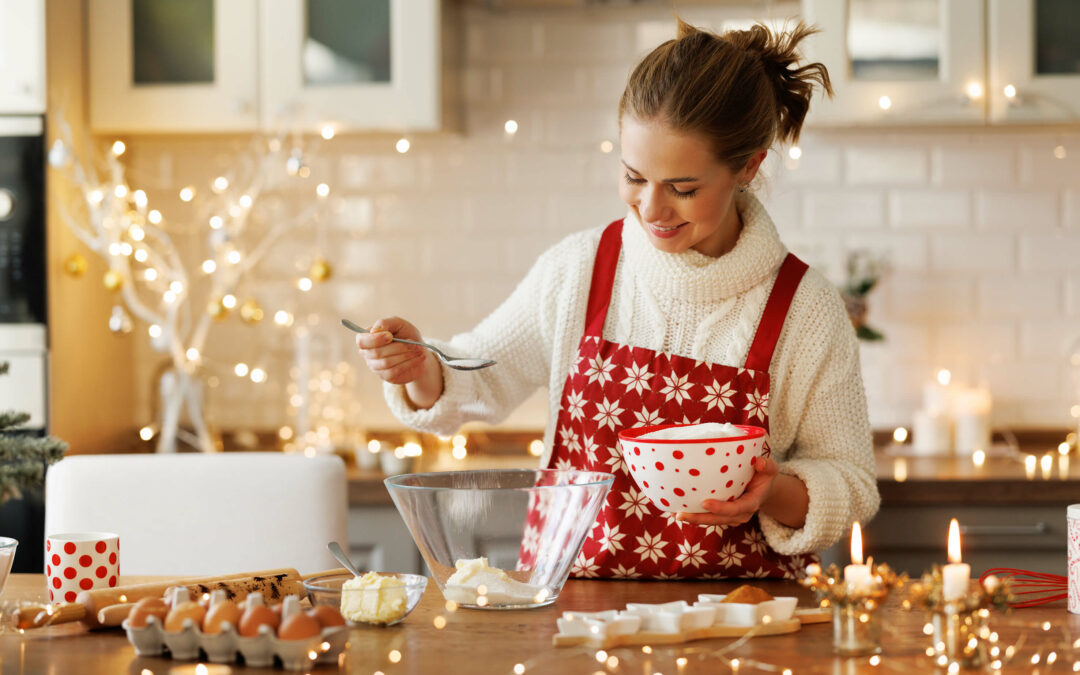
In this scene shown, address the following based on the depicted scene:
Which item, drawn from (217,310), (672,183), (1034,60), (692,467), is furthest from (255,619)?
(1034,60)

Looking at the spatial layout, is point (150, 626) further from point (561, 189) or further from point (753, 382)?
point (561, 189)

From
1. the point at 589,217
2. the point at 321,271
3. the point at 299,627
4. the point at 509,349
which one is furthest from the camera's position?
the point at 589,217

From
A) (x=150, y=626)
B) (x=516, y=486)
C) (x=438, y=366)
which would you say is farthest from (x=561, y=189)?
(x=150, y=626)

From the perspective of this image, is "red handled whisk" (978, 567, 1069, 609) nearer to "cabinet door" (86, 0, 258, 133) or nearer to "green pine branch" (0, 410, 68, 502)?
"green pine branch" (0, 410, 68, 502)

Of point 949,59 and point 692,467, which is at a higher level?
point 949,59

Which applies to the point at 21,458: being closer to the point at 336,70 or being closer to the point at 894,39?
the point at 336,70

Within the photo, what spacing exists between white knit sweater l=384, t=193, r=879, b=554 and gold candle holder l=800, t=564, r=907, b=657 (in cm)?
36

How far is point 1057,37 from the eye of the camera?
2.56 metres

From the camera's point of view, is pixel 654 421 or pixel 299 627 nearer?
pixel 299 627

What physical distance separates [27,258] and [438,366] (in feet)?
4.22

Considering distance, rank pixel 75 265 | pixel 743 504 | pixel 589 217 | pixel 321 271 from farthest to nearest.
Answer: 1. pixel 589 217
2. pixel 321 271
3. pixel 75 265
4. pixel 743 504

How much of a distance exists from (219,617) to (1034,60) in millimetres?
2170

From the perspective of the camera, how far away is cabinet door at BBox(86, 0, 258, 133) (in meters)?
2.64

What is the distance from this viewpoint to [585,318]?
1654 millimetres
